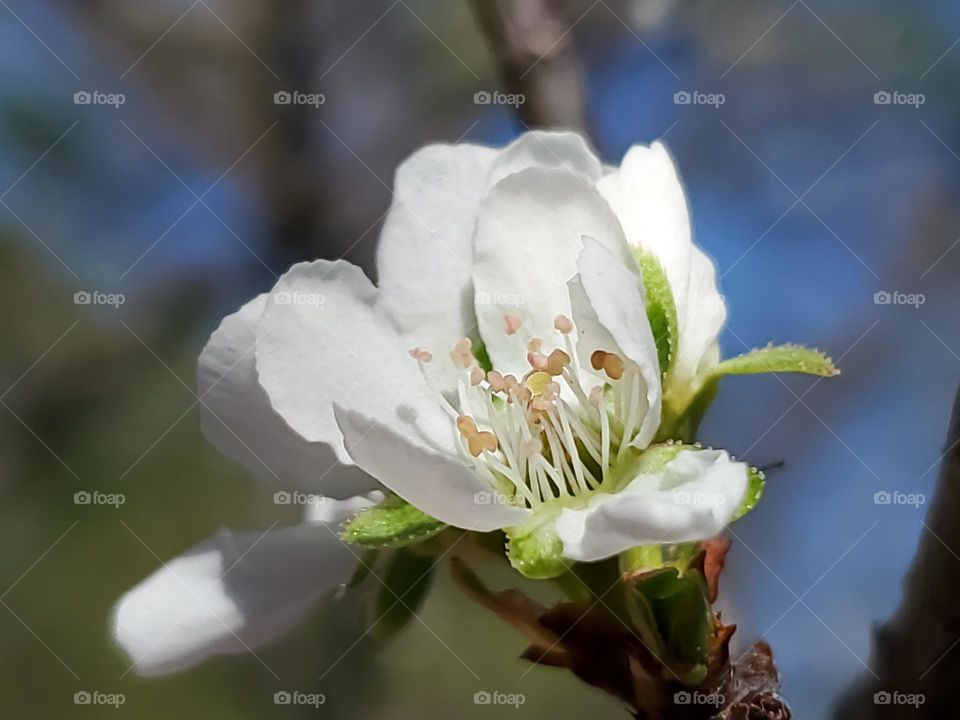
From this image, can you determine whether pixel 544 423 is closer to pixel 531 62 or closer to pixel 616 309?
pixel 616 309

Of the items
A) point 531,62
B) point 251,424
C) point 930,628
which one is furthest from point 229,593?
point 531,62

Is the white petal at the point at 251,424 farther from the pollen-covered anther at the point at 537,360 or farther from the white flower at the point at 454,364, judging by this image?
the pollen-covered anther at the point at 537,360

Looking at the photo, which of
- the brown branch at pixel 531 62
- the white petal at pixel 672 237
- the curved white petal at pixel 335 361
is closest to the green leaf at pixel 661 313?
the white petal at pixel 672 237

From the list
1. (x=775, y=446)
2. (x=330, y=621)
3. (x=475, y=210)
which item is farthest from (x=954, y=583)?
(x=330, y=621)

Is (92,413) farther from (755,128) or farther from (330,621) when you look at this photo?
(755,128)

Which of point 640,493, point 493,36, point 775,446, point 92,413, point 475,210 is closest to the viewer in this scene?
point 640,493
